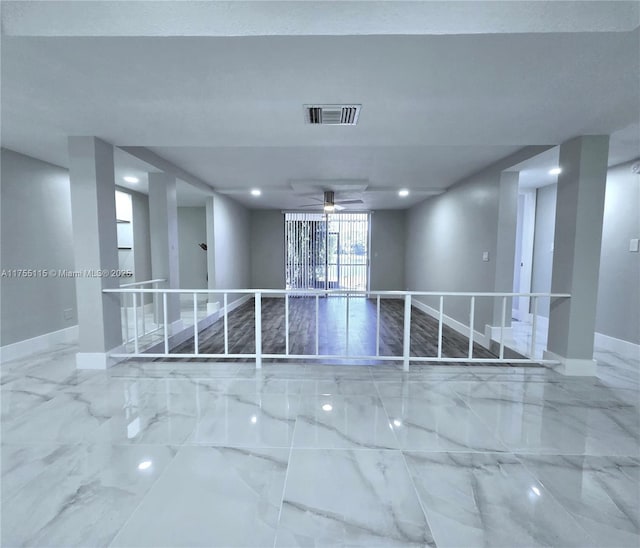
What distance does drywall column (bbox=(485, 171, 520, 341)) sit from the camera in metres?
3.53

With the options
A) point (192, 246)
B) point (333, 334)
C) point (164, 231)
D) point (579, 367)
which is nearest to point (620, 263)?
point (579, 367)

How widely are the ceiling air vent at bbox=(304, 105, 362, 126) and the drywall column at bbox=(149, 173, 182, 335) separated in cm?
240

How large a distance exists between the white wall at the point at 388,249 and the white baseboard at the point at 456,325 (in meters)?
1.39

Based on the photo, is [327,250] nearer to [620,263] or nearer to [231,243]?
[231,243]

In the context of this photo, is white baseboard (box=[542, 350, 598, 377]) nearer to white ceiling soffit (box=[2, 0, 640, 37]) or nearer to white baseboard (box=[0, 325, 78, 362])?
white ceiling soffit (box=[2, 0, 640, 37])

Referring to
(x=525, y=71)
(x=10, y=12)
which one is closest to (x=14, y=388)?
(x=10, y=12)

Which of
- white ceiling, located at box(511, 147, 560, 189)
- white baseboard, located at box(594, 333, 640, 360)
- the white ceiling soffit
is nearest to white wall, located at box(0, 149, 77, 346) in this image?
the white ceiling soffit

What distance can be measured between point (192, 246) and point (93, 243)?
14.3 feet

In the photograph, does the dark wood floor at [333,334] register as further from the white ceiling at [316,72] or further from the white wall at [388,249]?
the white ceiling at [316,72]

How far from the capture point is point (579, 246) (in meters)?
2.61

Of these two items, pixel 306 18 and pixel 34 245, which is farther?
pixel 34 245

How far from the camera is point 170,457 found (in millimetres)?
1558

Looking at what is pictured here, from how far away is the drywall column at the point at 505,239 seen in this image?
3.53 m

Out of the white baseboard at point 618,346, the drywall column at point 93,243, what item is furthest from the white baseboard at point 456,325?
the drywall column at point 93,243
